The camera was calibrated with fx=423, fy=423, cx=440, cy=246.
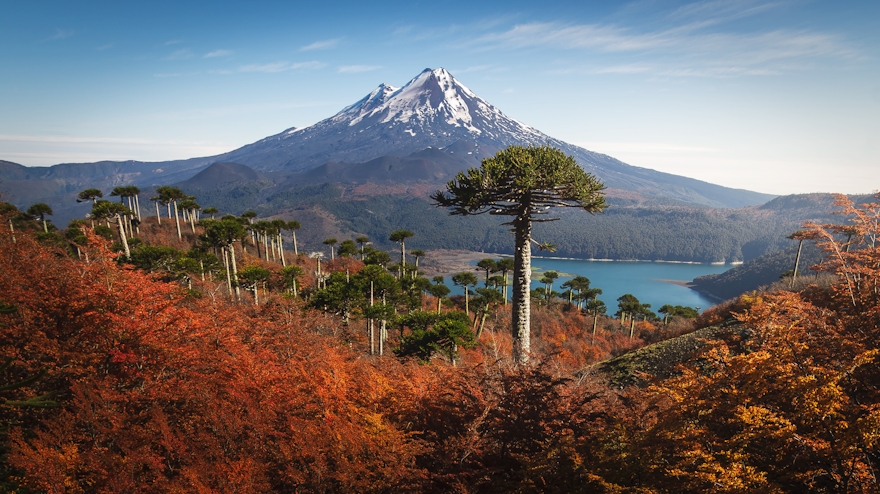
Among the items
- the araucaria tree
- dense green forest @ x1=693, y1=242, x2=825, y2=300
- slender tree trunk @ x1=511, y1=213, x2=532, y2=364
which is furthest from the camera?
dense green forest @ x1=693, y1=242, x2=825, y2=300

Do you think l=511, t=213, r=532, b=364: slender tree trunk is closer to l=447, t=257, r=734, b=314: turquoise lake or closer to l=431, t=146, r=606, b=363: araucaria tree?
l=431, t=146, r=606, b=363: araucaria tree

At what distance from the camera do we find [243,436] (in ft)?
29.0

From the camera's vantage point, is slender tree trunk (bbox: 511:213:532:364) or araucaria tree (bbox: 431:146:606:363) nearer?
araucaria tree (bbox: 431:146:606:363)

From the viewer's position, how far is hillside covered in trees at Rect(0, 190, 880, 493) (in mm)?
5383

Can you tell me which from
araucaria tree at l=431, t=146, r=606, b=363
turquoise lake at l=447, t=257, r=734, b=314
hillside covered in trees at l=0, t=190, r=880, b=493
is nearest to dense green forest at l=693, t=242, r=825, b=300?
turquoise lake at l=447, t=257, r=734, b=314

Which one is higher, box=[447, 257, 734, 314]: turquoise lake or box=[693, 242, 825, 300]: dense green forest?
box=[693, 242, 825, 300]: dense green forest

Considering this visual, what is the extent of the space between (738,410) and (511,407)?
14.4 feet

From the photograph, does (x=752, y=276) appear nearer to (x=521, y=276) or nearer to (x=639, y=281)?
(x=639, y=281)

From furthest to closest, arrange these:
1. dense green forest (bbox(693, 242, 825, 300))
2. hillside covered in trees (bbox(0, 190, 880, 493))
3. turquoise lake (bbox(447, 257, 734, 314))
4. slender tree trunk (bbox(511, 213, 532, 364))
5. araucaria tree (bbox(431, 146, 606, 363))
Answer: turquoise lake (bbox(447, 257, 734, 314))
dense green forest (bbox(693, 242, 825, 300))
slender tree trunk (bbox(511, 213, 532, 364))
araucaria tree (bbox(431, 146, 606, 363))
hillside covered in trees (bbox(0, 190, 880, 493))

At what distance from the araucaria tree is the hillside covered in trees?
408 centimetres

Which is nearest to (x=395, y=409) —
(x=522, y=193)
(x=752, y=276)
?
(x=522, y=193)

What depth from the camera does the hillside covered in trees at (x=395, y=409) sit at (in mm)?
5383

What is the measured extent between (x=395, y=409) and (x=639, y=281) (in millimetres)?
168555

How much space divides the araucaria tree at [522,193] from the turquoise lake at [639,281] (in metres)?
90.9
